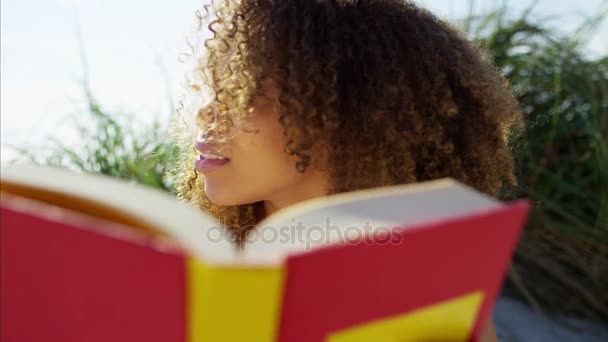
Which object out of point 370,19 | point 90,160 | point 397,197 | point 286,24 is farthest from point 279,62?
point 90,160

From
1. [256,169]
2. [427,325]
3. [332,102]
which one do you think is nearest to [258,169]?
[256,169]

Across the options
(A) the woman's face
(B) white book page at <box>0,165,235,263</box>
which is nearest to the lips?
(A) the woman's face

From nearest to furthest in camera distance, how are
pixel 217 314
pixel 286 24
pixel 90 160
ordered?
pixel 217 314 → pixel 286 24 → pixel 90 160

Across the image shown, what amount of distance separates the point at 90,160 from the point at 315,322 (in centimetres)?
185

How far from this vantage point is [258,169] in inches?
42.4

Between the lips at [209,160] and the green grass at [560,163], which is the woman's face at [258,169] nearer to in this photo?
the lips at [209,160]

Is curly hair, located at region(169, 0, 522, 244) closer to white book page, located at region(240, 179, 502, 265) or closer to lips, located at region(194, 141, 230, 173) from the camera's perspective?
lips, located at region(194, 141, 230, 173)

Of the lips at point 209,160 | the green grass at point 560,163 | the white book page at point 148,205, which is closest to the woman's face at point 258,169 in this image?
the lips at point 209,160

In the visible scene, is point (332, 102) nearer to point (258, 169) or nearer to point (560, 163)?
point (258, 169)

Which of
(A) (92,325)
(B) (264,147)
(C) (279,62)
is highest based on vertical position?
(C) (279,62)

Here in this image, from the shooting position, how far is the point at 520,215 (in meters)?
0.48

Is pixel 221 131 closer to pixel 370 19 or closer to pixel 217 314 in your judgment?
pixel 370 19

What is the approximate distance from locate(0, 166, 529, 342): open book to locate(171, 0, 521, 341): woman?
553 mm

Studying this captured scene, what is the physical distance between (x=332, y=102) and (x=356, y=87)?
5 cm
